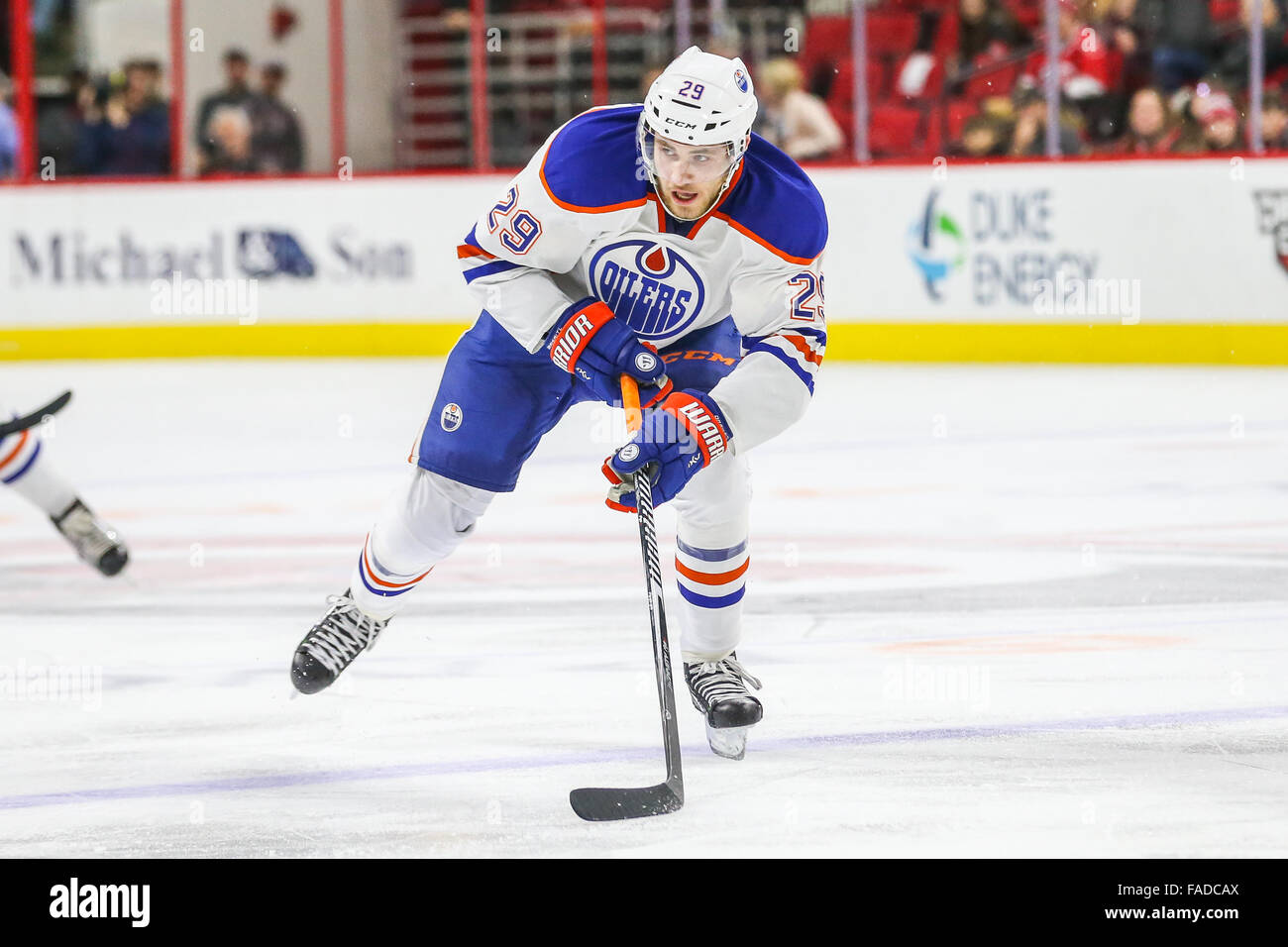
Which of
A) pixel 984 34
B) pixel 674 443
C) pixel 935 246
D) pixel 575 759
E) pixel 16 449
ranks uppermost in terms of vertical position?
pixel 984 34

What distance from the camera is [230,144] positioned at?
37.4 ft

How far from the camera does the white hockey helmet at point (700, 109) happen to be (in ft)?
10.5

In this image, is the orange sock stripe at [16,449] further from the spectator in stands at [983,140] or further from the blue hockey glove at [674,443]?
the spectator in stands at [983,140]

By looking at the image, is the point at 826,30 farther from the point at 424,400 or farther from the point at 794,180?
the point at 794,180

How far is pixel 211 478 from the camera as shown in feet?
23.0

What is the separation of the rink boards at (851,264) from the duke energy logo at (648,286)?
6.44 m

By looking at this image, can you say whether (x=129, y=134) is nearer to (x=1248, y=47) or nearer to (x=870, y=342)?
(x=870, y=342)

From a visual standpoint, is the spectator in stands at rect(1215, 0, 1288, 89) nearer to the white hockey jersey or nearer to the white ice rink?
the white ice rink

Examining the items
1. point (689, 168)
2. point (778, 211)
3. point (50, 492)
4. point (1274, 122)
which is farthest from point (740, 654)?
point (1274, 122)

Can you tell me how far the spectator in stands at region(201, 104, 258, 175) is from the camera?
37.3 feet

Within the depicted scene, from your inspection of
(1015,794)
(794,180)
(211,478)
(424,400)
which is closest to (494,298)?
(794,180)

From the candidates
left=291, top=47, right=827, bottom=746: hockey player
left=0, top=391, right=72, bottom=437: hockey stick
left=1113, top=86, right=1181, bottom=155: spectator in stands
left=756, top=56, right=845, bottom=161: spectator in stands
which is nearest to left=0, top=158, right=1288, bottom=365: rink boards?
left=1113, top=86, right=1181, bottom=155: spectator in stands

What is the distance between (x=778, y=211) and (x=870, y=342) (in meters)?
6.85

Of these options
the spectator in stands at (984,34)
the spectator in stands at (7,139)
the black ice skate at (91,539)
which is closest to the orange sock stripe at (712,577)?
the black ice skate at (91,539)
